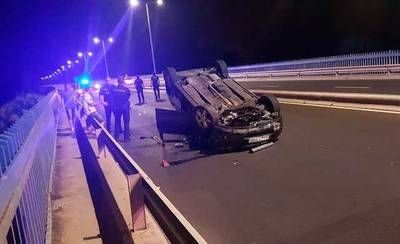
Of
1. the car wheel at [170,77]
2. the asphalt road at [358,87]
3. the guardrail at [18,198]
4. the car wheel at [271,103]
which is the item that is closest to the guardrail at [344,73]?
the asphalt road at [358,87]

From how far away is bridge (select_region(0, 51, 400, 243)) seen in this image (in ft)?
15.9

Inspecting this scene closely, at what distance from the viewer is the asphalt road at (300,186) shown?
5.05 m

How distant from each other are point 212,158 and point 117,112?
5817 millimetres

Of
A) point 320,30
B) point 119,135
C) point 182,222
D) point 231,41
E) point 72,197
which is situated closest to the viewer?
point 182,222

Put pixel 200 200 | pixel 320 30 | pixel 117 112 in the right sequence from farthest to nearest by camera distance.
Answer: pixel 320 30 → pixel 117 112 → pixel 200 200

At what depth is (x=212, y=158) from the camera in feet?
31.2

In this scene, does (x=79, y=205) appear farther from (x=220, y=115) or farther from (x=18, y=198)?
(x=220, y=115)

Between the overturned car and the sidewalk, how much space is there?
2.02 metres

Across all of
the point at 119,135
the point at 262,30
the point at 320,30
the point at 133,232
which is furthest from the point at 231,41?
the point at 133,232

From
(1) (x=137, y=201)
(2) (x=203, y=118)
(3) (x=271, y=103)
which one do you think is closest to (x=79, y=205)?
(1) (x=137, y=201)

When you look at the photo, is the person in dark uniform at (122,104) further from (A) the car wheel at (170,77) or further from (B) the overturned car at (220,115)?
(B) the overturned car at (220,115)

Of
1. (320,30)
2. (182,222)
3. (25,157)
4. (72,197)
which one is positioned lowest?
(72,197)

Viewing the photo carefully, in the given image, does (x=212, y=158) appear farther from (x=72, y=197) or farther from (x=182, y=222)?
(x=182, y=222)

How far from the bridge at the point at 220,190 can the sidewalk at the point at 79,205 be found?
0.07 feet
